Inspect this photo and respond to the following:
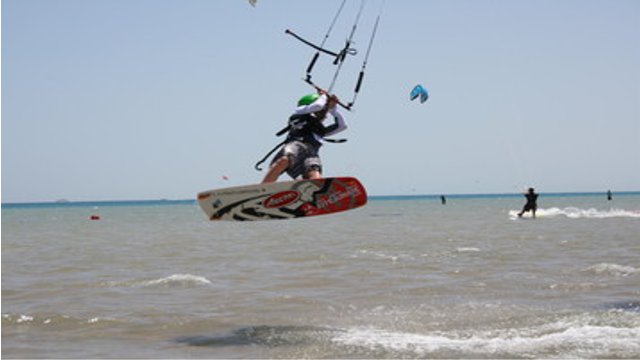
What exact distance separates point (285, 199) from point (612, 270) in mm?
8425

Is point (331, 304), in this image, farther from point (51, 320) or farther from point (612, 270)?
point (612, 270)

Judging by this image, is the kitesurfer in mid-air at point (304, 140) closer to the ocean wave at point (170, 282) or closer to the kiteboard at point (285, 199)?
the kiteboard at point (285, 199)

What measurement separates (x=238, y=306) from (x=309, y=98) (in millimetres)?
4253

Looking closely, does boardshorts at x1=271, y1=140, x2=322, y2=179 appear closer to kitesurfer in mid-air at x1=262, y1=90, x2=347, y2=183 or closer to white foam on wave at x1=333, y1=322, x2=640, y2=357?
kitesurfer in mid-air at x1=262, y1=90, x2=347, y2=183

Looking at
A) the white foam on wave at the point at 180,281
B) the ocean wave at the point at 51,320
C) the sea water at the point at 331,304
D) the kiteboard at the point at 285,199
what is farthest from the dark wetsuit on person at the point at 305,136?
the white foam on wave at the point at 180,281

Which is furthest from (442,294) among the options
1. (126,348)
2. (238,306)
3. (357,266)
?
(126,348)

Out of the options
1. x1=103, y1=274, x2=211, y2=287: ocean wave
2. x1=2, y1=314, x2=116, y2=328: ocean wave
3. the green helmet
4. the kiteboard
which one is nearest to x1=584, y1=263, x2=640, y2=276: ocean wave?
the kiteboard

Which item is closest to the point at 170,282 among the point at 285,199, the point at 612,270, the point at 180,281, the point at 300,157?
the point at 180,281

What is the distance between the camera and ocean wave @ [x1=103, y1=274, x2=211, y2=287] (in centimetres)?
1573

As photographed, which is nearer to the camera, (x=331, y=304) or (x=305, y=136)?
(x=305, y=136)

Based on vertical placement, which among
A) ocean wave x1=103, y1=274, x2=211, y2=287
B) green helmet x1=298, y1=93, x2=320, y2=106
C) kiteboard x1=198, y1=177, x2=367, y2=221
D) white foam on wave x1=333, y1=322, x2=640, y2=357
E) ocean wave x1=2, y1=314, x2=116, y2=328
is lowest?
white foam on wave x1=333, y1=322, x2=640, y2=357

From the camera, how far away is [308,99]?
10133 mm

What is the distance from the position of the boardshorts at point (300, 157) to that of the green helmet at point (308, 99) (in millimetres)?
515

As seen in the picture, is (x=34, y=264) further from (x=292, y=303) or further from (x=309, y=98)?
(x=309, y=98)
